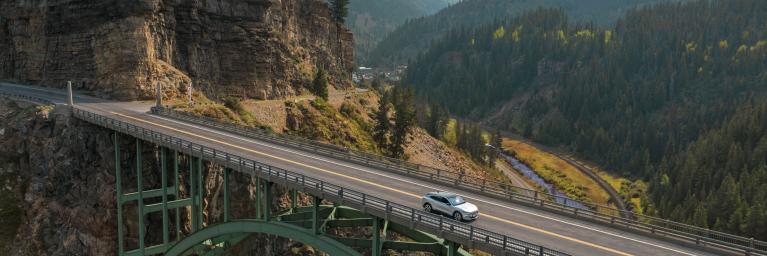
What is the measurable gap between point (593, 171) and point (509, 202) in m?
125

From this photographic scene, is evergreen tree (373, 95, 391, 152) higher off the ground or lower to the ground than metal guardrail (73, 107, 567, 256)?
lower

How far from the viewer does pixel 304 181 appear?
28328mm

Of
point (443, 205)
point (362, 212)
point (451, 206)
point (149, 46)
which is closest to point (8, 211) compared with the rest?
point (149, 46)

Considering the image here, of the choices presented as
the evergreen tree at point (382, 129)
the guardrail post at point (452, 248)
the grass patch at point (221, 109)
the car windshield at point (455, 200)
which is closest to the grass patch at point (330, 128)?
the evergreen tree at point (382, 129)

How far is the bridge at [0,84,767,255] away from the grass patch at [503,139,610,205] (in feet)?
291

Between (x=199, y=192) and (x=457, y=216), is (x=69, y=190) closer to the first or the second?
(x=199, y=192)

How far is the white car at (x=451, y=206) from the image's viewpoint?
83.1 ft

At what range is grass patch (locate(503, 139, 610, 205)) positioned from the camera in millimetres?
118938

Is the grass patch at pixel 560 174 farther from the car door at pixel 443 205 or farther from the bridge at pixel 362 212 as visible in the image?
the car door at pixel 443 205

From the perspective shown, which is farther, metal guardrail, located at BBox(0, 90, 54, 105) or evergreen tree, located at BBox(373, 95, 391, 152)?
→ evergreen tree, located at BBox(373, 95, 391, 152)

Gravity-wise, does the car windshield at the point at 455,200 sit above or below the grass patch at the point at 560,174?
above

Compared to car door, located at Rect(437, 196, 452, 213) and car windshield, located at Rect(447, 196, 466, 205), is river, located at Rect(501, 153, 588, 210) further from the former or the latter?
car door, located at Rect(437, 196, 452, 213)

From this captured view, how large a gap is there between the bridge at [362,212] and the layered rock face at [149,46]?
16302mm

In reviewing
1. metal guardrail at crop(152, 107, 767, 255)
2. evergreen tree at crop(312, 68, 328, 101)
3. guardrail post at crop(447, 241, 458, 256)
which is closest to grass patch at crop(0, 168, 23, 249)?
metal guardrail at crop(152, 107, 767, 255)
